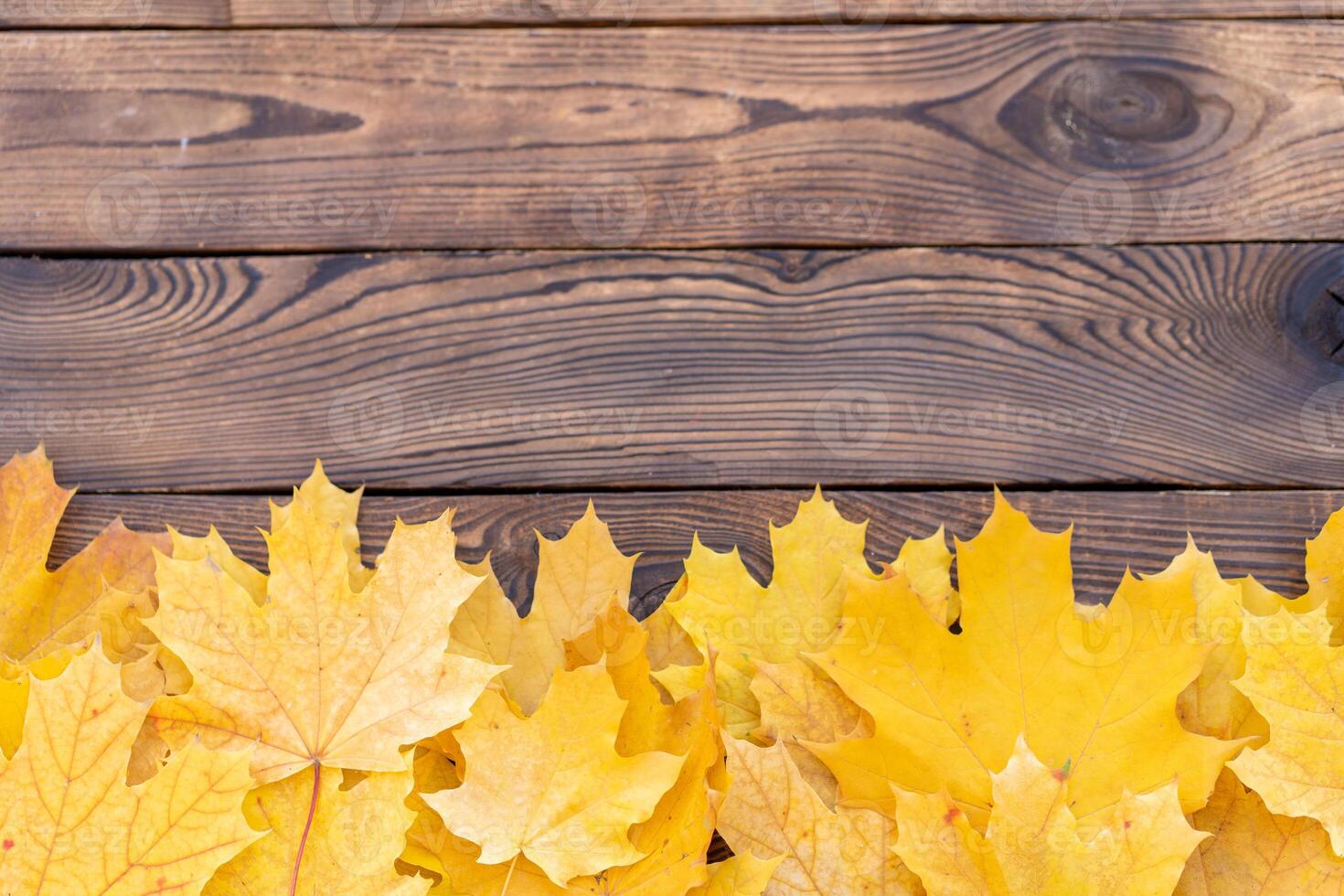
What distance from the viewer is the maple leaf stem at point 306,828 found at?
901 mm

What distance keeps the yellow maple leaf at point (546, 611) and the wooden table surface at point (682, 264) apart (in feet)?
0.45

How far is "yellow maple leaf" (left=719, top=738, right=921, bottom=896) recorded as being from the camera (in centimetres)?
93

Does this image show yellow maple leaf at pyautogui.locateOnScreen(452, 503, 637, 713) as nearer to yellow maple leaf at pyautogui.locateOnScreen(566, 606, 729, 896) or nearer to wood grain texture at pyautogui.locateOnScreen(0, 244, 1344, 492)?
yellow maple leaf at pyautogui.locateOnScreen(566, 606, 729, 896)

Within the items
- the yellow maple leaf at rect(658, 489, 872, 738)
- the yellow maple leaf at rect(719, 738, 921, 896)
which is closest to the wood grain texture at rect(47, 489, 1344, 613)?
the yellow maple leaf at rect(658, 489, 872, 738)

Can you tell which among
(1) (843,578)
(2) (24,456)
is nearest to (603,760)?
(1) (843,578)

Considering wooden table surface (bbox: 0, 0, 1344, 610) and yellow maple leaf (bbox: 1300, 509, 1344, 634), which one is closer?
yellow maple leaf (bbox: 1300, 509, 1344, 634)

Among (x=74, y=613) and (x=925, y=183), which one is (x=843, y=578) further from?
(x=74, y=613)

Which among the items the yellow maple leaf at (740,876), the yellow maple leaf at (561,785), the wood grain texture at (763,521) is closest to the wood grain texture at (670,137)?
the wood grain texture at (763,521)

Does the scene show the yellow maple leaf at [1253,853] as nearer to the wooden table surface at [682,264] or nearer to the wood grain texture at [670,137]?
the wooden table surface at [682,264]

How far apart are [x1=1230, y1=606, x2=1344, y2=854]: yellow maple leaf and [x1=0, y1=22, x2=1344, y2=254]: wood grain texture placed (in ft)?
1.90

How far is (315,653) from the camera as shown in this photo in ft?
3.14

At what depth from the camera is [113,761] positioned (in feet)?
2.89

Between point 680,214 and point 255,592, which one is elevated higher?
point 680,214

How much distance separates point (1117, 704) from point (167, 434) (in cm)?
125
